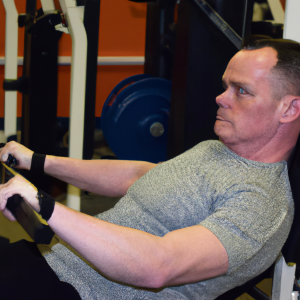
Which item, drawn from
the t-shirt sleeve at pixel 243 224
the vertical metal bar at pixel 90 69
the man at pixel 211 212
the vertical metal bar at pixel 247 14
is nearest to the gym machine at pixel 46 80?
the vertical metal bar at pixel 90 69

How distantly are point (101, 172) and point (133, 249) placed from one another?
0.62 metres

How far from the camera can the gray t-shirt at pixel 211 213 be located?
820 mm

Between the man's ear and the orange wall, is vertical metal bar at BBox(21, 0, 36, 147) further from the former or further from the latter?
the man's ear

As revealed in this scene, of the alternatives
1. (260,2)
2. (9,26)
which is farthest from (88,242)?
(260,2)

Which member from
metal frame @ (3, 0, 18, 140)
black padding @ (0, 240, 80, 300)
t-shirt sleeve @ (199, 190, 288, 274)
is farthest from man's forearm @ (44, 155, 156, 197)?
metal frame @ (3, 0, 18, 140)

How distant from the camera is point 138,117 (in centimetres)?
243

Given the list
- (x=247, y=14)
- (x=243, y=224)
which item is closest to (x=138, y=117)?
(x=247, y=14)

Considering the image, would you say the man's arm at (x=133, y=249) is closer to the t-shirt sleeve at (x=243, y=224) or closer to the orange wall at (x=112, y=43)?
the t-shirt sleeve at (x=243, y=224)

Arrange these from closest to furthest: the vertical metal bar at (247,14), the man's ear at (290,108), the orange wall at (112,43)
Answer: the man's ear at (290,108) → the vertical metal bar at (247,14) → the orange wall at (112,43)

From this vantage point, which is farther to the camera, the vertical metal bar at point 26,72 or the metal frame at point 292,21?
the vertical metal bar at point 26,72

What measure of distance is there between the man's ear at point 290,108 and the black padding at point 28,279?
74 centimetres

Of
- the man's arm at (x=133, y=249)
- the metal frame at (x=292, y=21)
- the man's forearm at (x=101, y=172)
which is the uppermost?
the metal frame at (x=292, y=21)

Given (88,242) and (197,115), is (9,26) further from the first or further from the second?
(88,242)

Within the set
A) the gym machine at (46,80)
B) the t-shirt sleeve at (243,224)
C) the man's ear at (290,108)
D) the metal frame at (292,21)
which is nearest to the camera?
the t-shirt sleeve at (243,224)
